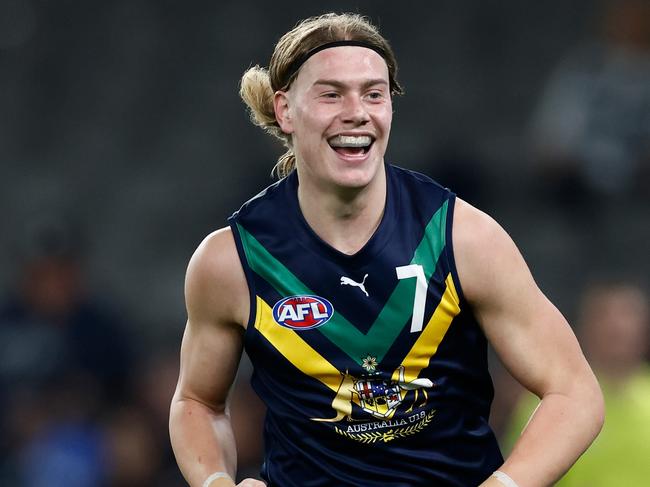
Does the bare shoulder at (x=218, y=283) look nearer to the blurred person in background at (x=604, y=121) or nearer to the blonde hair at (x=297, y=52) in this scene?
the blonde hair at (x=297, y=52)

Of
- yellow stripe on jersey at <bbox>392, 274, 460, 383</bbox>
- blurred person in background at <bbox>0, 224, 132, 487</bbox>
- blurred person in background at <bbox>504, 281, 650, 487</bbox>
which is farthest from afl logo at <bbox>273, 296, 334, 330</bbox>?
blurred person in background at <bbox>0, 224, 132, 487</bbox>

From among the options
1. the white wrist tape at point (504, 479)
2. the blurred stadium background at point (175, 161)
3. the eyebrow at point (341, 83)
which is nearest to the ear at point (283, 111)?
the eyebrow at point (341, 83)

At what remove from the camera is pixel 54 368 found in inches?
302

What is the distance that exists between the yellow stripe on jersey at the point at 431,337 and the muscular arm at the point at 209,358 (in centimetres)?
47

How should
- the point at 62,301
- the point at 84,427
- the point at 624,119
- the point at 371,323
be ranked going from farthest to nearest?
the point at 624,119, the point at 62,301, the point at 84,427, the point at 371,323

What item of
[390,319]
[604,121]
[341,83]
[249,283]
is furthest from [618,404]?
[604,121]

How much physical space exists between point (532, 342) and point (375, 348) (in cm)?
41

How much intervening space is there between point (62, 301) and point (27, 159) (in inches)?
100

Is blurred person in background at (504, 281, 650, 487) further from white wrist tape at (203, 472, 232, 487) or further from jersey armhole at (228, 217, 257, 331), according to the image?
jersey armhole at (228, 217, 257, 331)

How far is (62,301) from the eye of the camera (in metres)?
7.75

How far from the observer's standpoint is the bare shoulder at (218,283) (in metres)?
3.59

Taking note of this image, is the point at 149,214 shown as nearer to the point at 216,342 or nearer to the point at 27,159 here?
the point at 27,159

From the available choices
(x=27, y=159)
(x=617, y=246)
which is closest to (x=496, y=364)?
(x=617, y=246)

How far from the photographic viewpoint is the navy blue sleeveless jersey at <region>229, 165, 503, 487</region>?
3.47 metres
